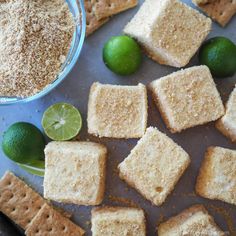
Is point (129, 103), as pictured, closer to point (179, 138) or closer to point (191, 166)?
point (179, 138)

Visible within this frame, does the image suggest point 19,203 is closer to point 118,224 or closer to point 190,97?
point 118,224

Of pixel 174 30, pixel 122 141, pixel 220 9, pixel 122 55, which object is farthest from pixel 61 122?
pixel 220 9

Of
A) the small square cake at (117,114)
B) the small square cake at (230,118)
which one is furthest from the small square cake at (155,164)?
the small square cake at (230,118)

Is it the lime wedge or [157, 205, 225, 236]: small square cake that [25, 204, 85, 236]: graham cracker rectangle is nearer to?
the lime wedge

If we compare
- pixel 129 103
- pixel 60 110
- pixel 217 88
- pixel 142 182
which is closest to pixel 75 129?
pixel 60 110

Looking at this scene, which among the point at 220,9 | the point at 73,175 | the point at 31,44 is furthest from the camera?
the point at 220,9

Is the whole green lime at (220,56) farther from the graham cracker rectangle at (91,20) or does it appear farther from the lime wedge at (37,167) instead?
the lime wedge at (37,167)

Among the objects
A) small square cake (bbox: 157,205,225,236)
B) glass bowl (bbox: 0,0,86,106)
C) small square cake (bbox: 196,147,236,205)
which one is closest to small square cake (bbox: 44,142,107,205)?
glass bowl (bbox: 0,0,86,106)
